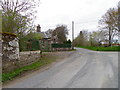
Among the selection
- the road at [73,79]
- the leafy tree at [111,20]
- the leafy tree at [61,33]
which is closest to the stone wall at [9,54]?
the road at [73,79]

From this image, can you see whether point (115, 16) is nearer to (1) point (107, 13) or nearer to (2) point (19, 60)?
(1) point (107, 13)

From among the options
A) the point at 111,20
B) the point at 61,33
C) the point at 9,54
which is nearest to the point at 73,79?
the point at 9,54

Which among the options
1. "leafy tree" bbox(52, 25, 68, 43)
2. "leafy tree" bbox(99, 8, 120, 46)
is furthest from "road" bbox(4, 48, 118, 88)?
"leafy tree" bbox(52, 25, 68, 43)

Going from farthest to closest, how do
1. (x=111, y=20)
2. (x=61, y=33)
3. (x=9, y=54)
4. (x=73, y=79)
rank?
(x=61, y=33) < (x=111, y=20) < (x=9, y=54) < (x=73, y=79)

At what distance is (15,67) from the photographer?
552cm

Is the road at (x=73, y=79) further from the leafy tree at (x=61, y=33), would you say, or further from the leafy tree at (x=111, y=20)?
the leafy tree at (x=61, y=33)

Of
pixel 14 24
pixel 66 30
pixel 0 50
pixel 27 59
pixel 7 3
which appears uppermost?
pixel 66 30

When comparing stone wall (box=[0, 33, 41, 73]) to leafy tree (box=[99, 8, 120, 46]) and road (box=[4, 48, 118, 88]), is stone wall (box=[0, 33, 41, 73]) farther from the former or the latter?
leafy tree (box=[99, 8, 120, 46])

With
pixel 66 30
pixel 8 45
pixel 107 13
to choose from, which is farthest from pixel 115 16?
pixel 8 45

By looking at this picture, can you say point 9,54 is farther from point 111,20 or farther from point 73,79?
point 111,20

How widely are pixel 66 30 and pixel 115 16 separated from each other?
22.2 metres

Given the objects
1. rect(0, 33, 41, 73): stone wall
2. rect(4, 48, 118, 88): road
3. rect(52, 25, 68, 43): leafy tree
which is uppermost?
rect(52, 25, 68, 43): leafy tree

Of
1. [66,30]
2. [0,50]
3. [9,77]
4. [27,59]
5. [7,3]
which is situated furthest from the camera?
[66,30]

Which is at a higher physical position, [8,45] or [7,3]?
[7,3]
